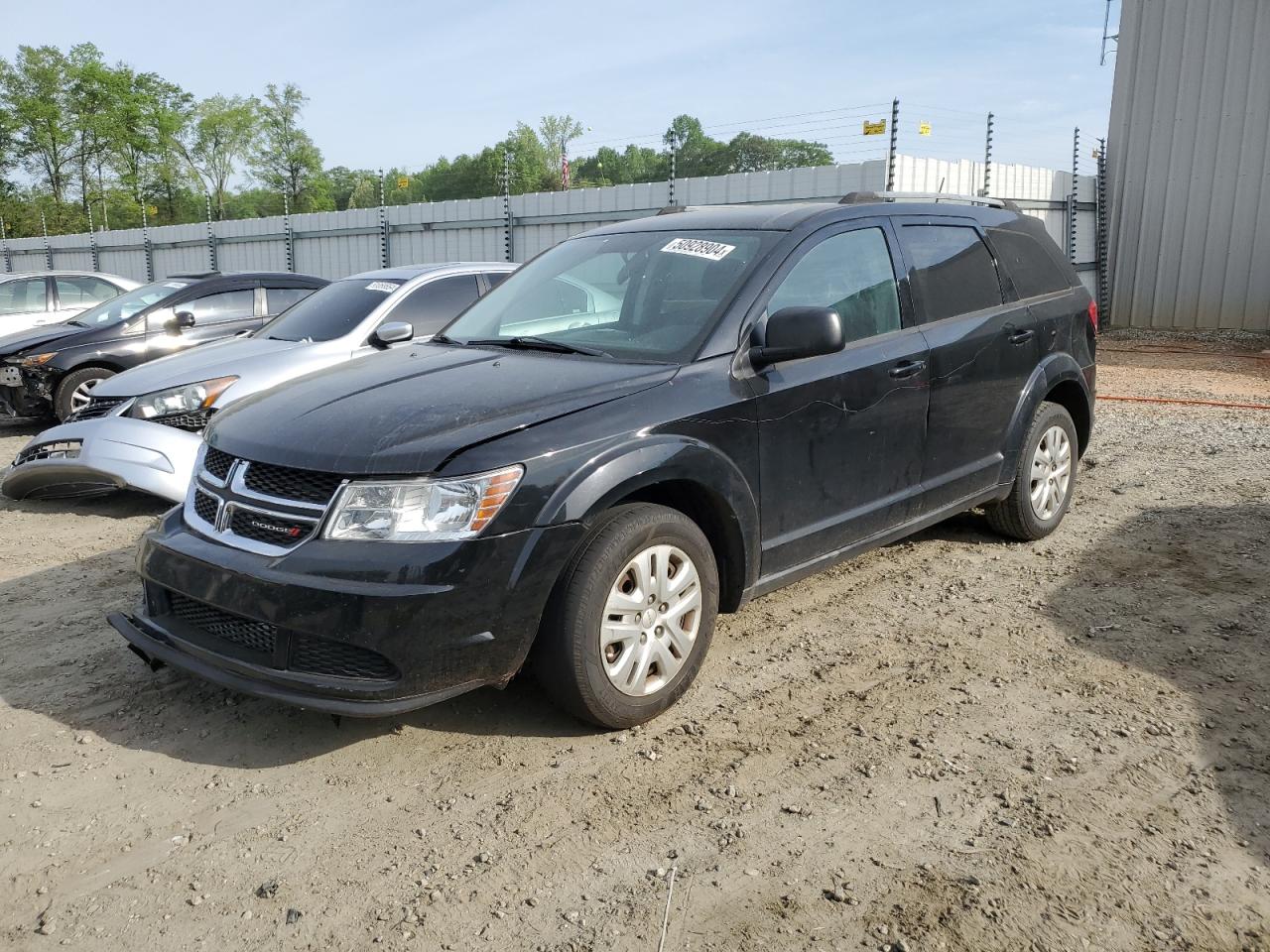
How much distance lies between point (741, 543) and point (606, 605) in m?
0.69

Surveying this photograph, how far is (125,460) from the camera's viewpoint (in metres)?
6.07

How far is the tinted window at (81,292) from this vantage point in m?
12.4

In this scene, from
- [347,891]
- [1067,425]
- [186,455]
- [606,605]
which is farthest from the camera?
[186,455]

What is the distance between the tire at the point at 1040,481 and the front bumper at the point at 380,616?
299 cm

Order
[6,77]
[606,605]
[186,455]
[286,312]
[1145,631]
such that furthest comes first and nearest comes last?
[6,77] → [286,312] → [186,455] → [1145,631] → [606,605]

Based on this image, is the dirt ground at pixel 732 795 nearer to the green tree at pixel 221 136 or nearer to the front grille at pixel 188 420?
the front grille at pixel 188 420

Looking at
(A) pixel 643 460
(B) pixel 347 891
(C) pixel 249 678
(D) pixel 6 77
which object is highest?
(D) pixel 6 77

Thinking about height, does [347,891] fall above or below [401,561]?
below

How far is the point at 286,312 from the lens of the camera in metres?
7.63

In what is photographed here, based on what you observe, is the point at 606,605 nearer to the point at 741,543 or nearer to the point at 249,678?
the point at 741,543

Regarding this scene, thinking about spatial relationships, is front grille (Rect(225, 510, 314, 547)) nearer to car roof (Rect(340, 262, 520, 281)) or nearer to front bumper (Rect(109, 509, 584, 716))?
front bumper (Rect(109, 509, 584, 716))

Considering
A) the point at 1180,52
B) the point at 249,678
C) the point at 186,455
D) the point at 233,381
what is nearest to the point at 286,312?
the point at 233,381

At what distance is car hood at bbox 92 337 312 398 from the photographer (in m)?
6.49

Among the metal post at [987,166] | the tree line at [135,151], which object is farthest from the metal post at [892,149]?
the tree line at [135,151]
